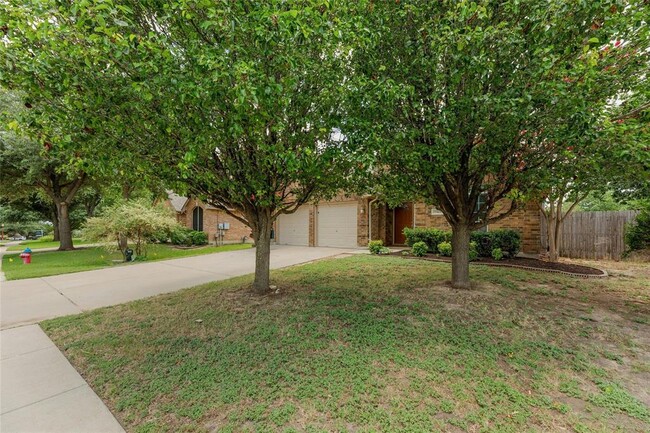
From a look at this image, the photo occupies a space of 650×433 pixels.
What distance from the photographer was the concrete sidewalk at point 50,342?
102 inches

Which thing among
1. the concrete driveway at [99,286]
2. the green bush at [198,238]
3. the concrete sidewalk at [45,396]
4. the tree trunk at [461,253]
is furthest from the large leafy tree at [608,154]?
the green bush at [198,238]

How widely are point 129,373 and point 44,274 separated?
27.6ft

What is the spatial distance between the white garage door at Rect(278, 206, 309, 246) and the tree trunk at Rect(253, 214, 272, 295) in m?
10.3

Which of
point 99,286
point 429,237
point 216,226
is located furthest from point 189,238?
point 429,237

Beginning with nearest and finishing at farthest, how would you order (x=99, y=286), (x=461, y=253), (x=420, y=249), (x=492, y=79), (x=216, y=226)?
(x=492, y=79)
(x=461, y=253)
(x=99, y=286)
(x=420, y=249)
(x=216, y=226)

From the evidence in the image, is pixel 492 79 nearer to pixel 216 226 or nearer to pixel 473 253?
pixel 473 253

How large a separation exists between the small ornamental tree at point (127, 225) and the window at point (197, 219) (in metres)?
9.03

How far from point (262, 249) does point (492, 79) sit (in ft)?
15.5

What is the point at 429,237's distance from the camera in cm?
1062

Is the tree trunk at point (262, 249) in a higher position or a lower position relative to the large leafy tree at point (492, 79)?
lower

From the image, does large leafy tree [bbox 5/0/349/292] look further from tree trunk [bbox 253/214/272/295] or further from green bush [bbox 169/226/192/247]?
green bush [bbox 169/226/192/247]

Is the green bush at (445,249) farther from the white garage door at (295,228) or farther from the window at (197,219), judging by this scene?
the window at (197,219)

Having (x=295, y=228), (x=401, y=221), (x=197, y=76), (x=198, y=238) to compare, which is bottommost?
(x=198, y=238)


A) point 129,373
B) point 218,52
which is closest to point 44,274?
point 129,373
